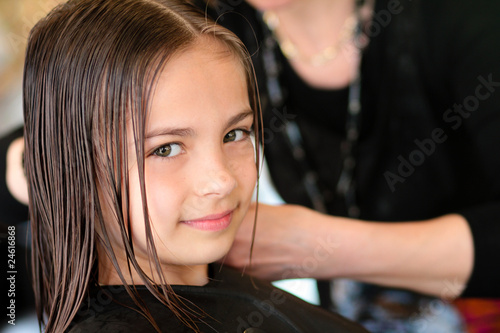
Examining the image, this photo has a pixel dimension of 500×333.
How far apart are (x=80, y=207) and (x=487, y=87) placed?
645 millimetres

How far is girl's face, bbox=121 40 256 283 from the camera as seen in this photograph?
564 millimetres

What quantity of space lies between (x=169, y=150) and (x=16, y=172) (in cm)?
43

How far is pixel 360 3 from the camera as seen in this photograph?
3.26ft

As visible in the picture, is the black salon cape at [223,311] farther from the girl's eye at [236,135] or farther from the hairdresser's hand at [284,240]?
the girl's eye at [236,135]

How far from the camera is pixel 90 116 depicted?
57 cm

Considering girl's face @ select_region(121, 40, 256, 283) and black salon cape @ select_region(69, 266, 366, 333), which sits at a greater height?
girl's face @ select_region(121, 40, 256, 283)

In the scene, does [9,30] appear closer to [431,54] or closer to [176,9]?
[176,9]

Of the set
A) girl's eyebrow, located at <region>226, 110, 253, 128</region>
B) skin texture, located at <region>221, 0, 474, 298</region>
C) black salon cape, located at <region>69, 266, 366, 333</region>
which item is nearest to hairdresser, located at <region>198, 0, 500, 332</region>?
skin texture, located at <region>221, 0, 474, 298</region>

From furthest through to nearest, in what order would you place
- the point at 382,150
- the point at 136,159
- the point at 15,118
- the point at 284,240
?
the point at 15,118 < the point at 382,150 < the point at 284,240 < the point at 136,159

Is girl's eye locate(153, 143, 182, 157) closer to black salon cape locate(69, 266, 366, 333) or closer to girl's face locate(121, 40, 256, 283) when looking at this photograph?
girl's face locate(121, 40, 256, 283)

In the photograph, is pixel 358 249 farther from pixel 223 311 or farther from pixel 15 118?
pixel 15 118

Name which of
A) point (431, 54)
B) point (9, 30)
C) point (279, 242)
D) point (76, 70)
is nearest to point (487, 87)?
point (431, 54)

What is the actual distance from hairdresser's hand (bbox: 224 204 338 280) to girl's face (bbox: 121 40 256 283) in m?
0.18

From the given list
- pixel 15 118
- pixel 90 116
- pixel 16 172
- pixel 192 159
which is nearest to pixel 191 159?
pixel 192 159
